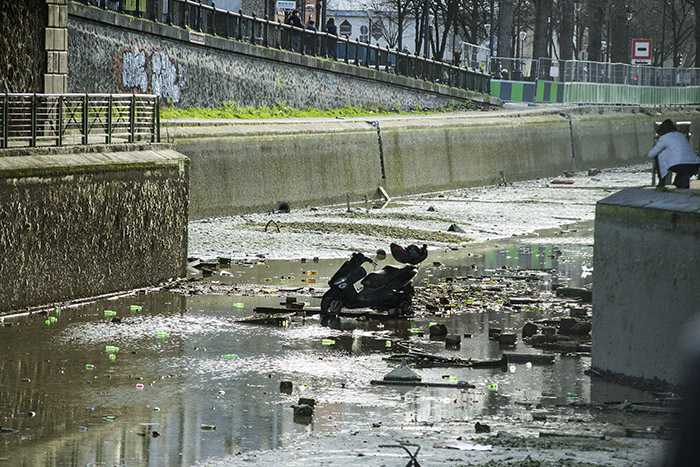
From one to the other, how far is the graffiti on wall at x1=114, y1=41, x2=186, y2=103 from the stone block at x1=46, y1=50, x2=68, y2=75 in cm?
1072

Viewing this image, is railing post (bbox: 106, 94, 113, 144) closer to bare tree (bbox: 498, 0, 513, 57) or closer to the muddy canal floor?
the muddy canal floor

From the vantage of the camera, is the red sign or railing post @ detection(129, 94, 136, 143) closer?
railing post @ detection(129, 94, 136, 143)

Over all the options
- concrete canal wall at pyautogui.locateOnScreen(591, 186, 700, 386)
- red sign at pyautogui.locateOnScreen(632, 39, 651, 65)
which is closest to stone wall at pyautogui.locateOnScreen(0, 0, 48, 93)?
concrete canal wall at pyautogui.locateOnScreen(591, 186, 700, 386)

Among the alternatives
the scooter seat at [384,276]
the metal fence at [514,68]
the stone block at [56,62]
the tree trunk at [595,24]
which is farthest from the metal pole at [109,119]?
the tree trunk at [595,24]

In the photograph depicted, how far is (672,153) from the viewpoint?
27.1ft

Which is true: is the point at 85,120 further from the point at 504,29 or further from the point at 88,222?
the point at 504,29

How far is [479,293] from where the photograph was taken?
43.4ft

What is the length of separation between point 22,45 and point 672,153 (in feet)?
29.7

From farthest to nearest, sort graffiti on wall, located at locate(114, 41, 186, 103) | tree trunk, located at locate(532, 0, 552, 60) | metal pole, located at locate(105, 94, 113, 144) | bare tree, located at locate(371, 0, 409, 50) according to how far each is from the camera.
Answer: bare tree, located at locate(371, 0, 409, 50) → tree trunk, located at locate(532, 0, 552, 60) → graffiti on wall, located at locate(114, 41, 186, 103) → metal pole, located at locate(105, 94, 113, 144)

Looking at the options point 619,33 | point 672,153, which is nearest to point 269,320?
point 672,153

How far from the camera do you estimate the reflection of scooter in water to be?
11.4 meters

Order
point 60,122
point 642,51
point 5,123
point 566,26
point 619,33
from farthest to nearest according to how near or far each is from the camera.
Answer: point 619,33 < point 566,26 < point 642,51 < point 60,122 < point 5,123

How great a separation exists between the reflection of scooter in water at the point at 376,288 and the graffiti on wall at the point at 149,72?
49.8 ft

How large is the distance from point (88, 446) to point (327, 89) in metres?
28.7
